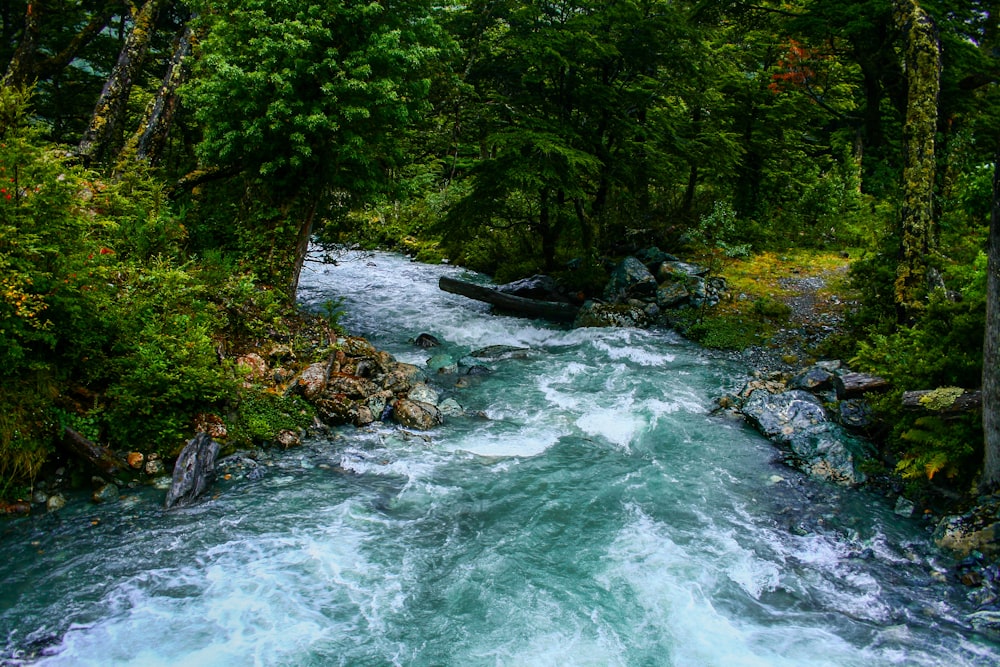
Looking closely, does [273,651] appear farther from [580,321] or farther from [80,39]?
[80,39]

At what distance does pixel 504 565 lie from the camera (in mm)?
6480

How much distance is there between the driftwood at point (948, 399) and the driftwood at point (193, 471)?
8860mm

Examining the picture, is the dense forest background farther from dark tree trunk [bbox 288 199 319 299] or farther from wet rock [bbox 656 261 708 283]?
wet rock [bbox 656 261 708 283]

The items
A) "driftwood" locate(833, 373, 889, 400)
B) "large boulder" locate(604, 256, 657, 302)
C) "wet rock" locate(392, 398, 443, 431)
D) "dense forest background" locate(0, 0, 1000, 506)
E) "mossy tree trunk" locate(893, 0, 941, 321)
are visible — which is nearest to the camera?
"dense forest background" locate(0, 0, 1000, 506)

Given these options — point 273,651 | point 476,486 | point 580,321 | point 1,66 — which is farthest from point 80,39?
point 273,651

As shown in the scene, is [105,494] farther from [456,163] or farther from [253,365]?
[456,163]

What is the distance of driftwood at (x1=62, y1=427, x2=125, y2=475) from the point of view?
7051mm

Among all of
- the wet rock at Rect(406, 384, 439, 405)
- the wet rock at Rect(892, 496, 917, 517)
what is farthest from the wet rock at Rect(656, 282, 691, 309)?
the wet rock at Rect(892, 496, 917, 517)

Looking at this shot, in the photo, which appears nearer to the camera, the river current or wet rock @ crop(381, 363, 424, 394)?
the river current

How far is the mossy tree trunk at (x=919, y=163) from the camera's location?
10.3 m

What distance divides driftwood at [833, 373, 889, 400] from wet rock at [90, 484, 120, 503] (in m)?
10.3

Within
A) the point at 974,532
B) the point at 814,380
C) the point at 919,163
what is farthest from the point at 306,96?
the point at 974,532

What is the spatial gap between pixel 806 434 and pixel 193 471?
863 cm

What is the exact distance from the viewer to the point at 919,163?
413 inches
